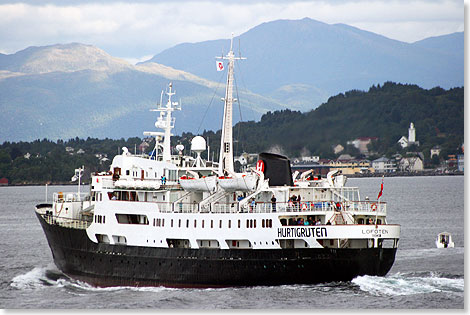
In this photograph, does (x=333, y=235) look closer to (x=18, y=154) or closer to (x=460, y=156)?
(x=460, y=156)

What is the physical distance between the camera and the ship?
27703 millimetres

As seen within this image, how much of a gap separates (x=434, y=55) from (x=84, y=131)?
497 feet

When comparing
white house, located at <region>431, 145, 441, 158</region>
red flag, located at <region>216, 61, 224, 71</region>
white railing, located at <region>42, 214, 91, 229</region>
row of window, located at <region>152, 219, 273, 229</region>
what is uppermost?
red flag, located at <region>216, 61, 224, 71</region>

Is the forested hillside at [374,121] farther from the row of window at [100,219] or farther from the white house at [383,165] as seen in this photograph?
the row of window at [100,219]

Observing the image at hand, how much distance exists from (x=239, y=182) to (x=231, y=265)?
310cm

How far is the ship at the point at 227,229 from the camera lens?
27.7m

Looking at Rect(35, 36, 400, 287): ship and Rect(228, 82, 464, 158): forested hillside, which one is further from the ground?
Rect(228, 82, 464, 158): forested hillside

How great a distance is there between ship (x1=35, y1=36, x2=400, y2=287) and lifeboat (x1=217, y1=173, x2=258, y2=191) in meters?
0.04

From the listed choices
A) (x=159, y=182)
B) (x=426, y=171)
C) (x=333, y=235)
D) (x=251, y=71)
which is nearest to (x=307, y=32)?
(x=426, y=171)

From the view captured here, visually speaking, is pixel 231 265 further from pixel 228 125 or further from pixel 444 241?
pixel 444 241

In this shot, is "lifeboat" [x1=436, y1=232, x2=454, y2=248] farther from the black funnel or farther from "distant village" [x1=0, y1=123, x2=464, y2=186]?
the black funnel

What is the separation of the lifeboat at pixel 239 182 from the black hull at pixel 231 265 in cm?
248

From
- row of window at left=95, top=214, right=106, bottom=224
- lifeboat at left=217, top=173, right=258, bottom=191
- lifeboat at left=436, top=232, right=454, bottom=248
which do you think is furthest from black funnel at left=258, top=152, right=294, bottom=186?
lifeboat at left=436, top=232, right=454, bottom=248

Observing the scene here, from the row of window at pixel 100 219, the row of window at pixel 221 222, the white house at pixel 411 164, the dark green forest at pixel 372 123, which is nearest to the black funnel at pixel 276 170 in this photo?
the row of window at pixel 221 222
